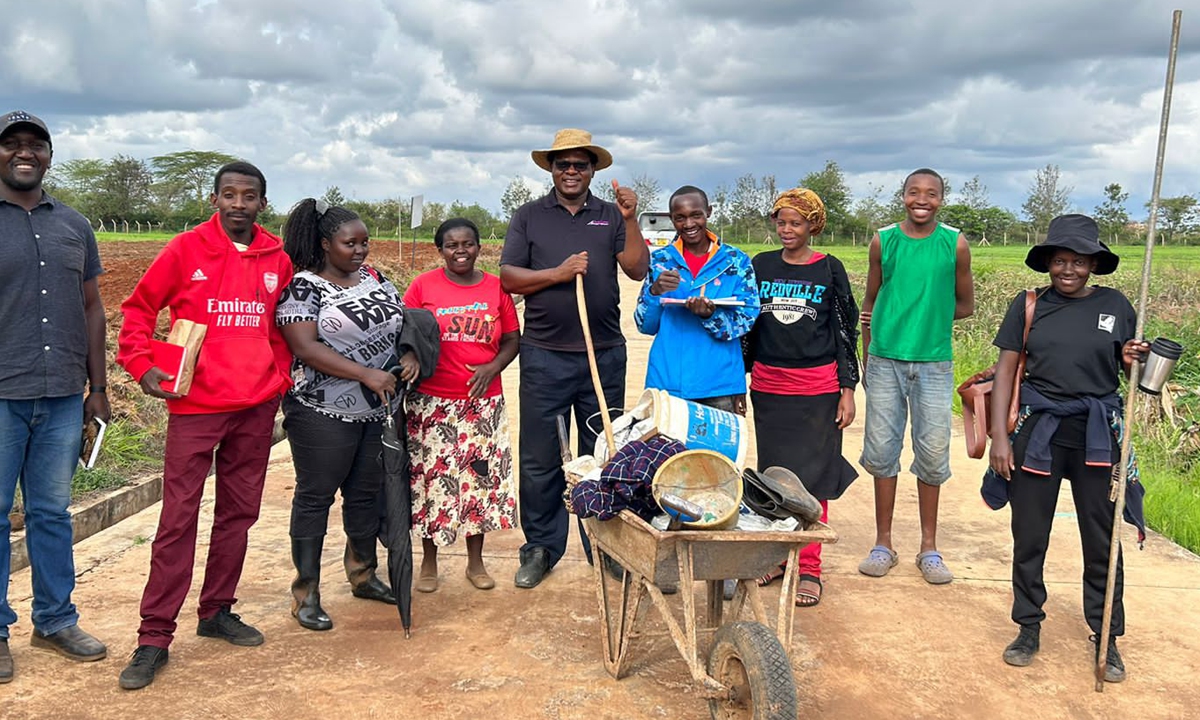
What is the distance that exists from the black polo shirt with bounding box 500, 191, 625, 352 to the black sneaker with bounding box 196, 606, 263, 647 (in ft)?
5.91

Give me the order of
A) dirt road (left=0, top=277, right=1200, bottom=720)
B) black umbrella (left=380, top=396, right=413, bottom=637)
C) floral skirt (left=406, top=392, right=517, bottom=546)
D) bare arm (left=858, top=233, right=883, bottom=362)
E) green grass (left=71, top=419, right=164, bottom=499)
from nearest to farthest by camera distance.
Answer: dirt road (left=0, top=277, right=1200, bottom=720) < black umbrella (left=380, top=396, right=413, bottom=637) < floral skirt (left=406, top=392, right=517, bottom=546) < bare arm (left=858, top=233, right=883, bottom=362) < green grass (left=71, top=419, right=164, bottom=499)

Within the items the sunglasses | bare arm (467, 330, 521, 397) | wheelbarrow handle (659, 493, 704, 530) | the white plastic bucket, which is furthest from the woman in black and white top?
wheelbarrow handle (659, 493, 704, 530)

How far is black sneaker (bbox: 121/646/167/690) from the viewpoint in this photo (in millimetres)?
3514

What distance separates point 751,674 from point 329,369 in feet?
6.85

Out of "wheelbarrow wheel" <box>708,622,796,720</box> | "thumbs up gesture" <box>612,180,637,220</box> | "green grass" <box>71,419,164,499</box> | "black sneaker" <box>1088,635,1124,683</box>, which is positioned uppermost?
"thumbs up gesture" <box>612,180,637,220</box>

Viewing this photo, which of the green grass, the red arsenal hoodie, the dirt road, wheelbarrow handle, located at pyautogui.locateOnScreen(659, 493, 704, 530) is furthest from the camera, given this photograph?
the green grass

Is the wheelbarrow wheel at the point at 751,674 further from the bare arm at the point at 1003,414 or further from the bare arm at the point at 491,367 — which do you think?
the bare arm at the point at 491,367

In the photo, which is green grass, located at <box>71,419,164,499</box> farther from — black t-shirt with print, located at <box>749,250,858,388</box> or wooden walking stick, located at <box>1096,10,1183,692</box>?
wooden walking stick, located at <box>1096,10,1183,692</box>

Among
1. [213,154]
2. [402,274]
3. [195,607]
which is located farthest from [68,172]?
[195,607]

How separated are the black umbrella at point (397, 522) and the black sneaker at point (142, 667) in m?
0.93

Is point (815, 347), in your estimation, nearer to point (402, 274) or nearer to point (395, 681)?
point (395, 681)

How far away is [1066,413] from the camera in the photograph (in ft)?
12.4

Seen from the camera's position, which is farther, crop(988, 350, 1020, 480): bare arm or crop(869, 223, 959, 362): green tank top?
crop(869, 223, 959, 362): green tank top

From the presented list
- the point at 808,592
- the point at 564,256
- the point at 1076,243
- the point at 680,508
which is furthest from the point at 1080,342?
the point at 564,256
